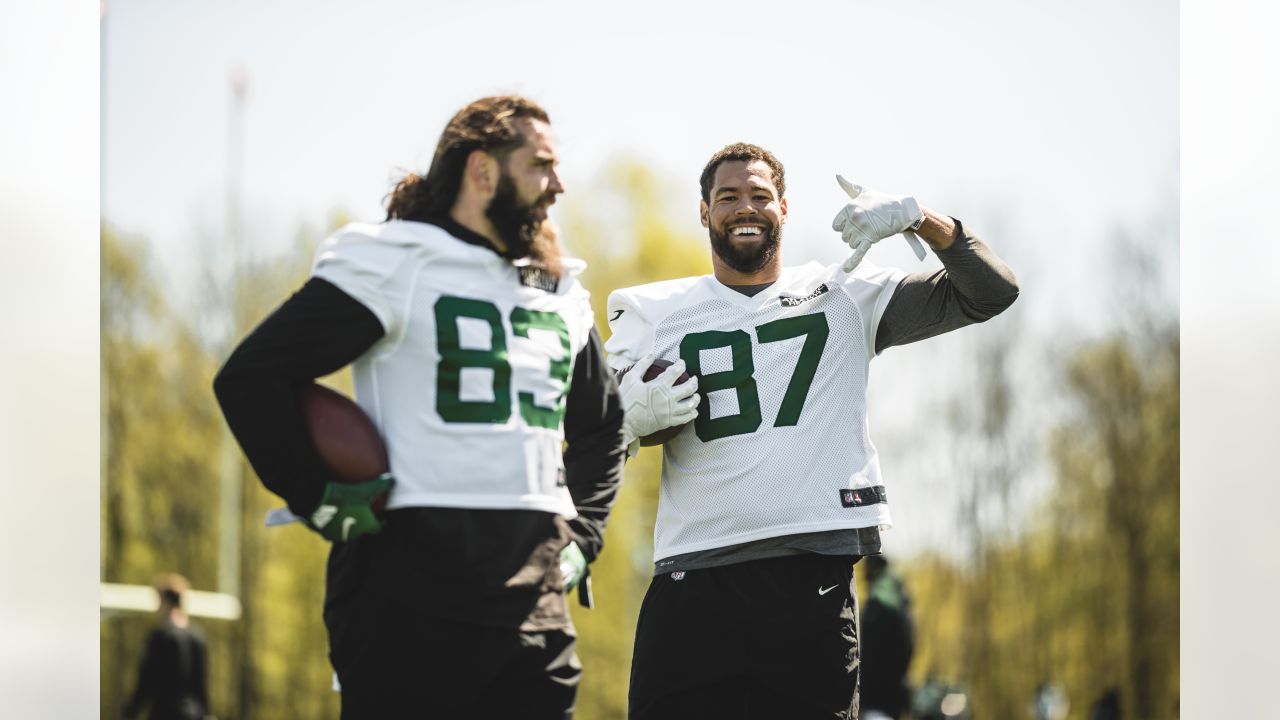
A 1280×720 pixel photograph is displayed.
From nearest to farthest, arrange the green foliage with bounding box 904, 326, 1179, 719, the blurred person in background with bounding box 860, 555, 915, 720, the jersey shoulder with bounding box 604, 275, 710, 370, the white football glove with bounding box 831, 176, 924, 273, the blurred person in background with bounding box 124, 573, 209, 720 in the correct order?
the white football glove with bounding box 831, 176, 924, 273
the jersey shoulder with bounding box 604, 275, 710, 370
the blurred person in background with bounding box 860, 555, 915, 720
the blurred person in background with bounding box 124, 573, 209, 720
the green foliage with bounding box 904, 326, 1179, 719

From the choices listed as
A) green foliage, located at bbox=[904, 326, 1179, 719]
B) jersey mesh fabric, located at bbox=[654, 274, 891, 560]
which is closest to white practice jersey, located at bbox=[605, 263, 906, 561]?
jersey mesh fabric, located at bbox=[654, 274, 891, 560]

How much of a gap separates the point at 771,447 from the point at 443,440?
4.75 ft

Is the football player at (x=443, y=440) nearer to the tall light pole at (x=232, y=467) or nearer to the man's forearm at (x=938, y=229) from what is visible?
the man's forearm at (x=938, y=229)

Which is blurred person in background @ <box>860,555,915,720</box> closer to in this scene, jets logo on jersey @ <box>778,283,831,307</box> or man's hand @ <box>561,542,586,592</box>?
jets logo on jersey @ <box>778,283,831,307</box>

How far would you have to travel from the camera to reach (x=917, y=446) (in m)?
24.2

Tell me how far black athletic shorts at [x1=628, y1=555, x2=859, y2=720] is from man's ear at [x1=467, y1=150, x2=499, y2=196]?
5.17ft

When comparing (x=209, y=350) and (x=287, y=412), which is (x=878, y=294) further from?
(x=209, y=350)

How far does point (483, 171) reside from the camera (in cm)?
368

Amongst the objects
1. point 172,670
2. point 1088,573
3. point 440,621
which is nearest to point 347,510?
point 440,621

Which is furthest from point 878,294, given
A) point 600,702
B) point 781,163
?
point 600,702

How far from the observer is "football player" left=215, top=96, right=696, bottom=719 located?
134 inches

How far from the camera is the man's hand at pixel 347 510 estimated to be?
3.36 meters

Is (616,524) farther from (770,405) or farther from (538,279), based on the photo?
(538,279)

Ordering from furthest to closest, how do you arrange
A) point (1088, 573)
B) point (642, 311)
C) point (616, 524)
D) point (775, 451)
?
1. point (1088, 573)
2. point (616, 524)
3. point (642, 311)
4. point (775, 451)
